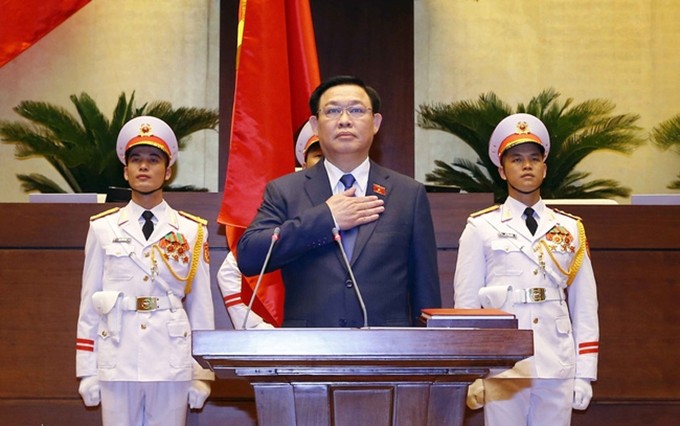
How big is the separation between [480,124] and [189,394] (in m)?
3.09

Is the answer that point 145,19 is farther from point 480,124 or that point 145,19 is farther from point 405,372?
point 405,372

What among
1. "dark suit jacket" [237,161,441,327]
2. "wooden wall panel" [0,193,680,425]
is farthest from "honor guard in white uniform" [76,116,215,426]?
"dark suit jacket" [237,161,441,327]

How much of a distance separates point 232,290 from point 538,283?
128 centimetres

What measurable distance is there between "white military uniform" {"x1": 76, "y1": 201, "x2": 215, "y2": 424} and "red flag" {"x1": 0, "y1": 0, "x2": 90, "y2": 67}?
104 inches

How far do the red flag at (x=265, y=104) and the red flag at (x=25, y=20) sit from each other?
80.1 inches

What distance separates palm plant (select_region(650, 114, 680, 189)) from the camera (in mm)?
6297

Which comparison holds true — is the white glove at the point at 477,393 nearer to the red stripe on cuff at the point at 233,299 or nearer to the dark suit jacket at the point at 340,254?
the dark suit jacket at the point at 340,254

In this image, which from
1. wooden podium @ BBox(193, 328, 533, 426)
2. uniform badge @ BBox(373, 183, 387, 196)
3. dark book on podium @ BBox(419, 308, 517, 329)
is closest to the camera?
wooden podium @ BBox(193, 328, 533, 426)

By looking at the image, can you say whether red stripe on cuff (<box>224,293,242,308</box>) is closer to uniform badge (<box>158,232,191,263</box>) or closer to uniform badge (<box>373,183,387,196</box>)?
uniform badge (<box>158,232,191,263</box>)

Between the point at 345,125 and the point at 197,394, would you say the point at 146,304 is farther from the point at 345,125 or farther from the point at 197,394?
the point at 345,125

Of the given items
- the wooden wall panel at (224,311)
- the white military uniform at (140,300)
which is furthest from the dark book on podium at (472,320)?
the wooden wall panel at (224,311)

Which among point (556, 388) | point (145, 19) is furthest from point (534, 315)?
point (145, 19)

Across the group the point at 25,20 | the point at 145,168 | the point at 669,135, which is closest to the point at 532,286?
the point at 145,168

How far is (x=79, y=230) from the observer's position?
4441mm
